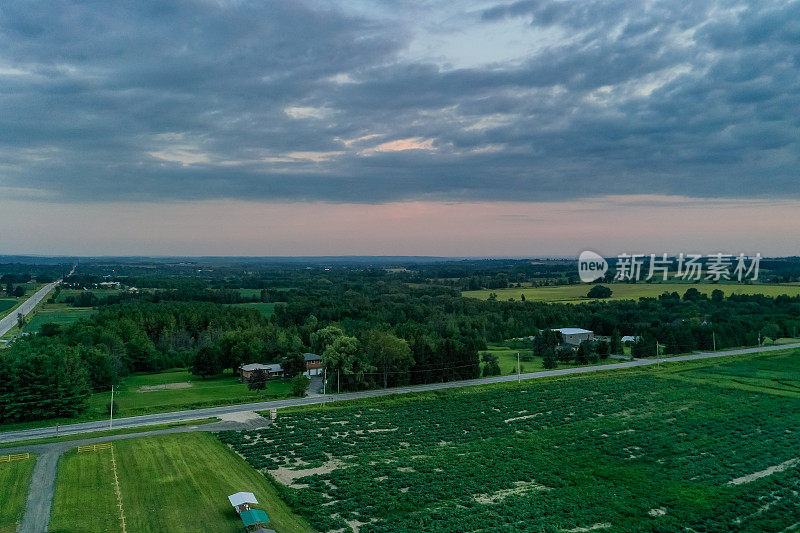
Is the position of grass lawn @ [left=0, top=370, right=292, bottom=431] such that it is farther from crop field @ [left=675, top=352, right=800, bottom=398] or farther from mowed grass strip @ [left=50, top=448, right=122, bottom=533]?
crop field @ [left=675, top=352, right=800, bottom=398]

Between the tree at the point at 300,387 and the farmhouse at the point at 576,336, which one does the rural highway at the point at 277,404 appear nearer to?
the tree at the point at 300,387

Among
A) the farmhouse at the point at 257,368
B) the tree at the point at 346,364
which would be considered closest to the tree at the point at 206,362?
the farmhouse at the point at 257,368

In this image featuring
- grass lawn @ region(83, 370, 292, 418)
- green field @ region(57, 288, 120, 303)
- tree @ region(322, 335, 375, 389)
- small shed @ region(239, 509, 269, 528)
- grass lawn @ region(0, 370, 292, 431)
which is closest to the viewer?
small shed @ region(239, 509, 269, 528)

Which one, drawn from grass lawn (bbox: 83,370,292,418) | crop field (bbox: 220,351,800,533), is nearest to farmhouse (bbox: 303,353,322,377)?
grass lawn (bbox: 83,370,292,418)

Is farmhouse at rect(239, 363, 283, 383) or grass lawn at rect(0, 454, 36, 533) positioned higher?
grass lawn at rect(0, 454, 36, 533)

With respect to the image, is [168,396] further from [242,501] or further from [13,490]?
[242,501]
